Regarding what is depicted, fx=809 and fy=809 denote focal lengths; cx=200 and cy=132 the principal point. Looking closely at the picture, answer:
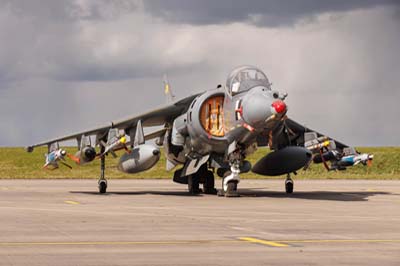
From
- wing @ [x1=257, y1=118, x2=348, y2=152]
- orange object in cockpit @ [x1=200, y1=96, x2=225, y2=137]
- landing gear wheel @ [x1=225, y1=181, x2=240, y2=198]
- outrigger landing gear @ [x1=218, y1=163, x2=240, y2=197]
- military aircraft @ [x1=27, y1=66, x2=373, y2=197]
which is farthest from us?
wing @ [x1=257, y1=118, x2=348, y2=152]

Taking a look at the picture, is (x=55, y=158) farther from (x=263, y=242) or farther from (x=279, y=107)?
(x=263, y=242)

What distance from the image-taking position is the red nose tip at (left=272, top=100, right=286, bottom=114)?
79.8ft

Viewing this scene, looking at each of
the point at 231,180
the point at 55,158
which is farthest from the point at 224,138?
the point at 55,158

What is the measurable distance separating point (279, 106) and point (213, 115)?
4.40m

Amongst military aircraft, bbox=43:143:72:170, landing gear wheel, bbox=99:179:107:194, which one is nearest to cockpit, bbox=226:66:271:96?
landing gear wheel, bbox=99:179:107:194

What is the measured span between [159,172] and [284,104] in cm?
3719

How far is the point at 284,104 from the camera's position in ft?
80.5

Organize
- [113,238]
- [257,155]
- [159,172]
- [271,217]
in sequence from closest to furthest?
[113,238]
[271,217]
[159,172]
[257,155]

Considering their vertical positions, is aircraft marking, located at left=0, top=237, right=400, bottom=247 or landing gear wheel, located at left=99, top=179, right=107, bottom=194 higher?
landing gear wheel, located at left=99, top=179, right=107, bottom=194

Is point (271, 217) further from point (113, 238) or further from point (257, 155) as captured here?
point (257, 155)

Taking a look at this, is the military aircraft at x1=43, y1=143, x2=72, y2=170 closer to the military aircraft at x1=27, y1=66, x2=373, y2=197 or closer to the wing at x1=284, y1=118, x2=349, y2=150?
the military aircraft at x1=27, y1=66, x2=373, y2=197

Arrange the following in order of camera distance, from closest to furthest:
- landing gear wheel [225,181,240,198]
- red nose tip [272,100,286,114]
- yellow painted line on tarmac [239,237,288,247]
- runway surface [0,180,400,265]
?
runway surface [0,180,400,265]
yellow painted line on tarmac [239,237,288,247]
red nose tip [272,100,286,114]
landing gear wheel [225,181,240,198]

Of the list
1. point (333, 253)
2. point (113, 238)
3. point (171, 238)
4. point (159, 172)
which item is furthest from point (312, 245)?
point (159, 172)

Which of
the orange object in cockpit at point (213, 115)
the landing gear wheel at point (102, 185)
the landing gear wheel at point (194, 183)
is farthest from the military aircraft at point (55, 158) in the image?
the orange object in cockpit at point (213, 115)
